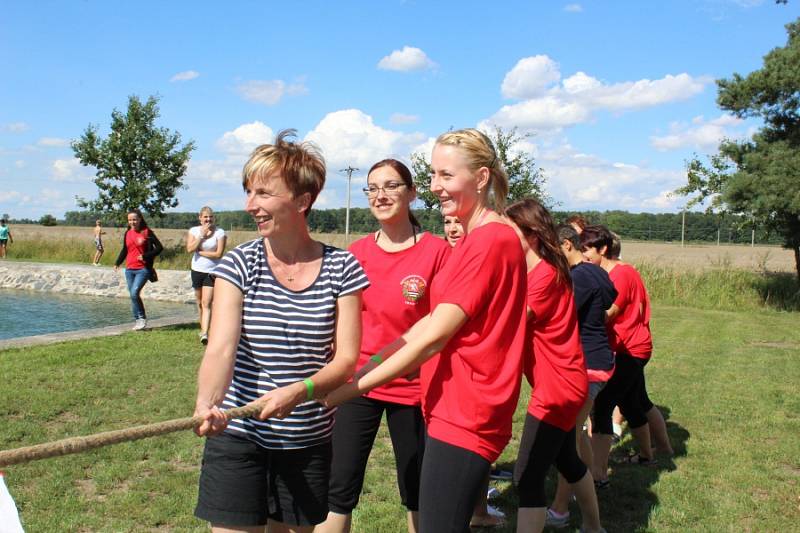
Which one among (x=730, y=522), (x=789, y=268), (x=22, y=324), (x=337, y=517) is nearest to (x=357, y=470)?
(x=337, y=517)

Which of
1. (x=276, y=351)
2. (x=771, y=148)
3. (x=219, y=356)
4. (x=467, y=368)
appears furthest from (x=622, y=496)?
(x=771, y=148)

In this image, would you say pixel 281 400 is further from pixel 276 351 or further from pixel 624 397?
pixel 624 397

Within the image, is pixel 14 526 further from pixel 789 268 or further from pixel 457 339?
pixel 789 268

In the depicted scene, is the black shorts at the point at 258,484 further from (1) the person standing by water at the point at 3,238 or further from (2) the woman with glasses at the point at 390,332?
(1) the person standing by water at the point at 3,238

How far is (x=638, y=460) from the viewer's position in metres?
6.14

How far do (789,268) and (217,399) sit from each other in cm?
2901

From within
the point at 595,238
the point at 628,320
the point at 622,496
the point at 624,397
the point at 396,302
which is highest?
the point at 595,238

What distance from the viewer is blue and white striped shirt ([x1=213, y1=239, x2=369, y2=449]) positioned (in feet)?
8.37

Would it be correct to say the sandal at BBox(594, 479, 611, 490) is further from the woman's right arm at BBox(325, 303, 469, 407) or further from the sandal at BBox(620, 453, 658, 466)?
the woman's right arm at BBox(325, 303, 469, 407)

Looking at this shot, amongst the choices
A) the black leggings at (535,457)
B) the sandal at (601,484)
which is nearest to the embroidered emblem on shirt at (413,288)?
the black leggings at (535,457)

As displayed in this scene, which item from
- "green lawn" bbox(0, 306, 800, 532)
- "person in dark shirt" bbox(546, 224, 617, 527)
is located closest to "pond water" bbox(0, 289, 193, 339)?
"green lawn" bbox(0, 306, 800, 532)

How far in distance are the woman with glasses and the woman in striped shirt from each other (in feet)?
2.76

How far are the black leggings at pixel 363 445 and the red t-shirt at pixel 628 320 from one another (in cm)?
239

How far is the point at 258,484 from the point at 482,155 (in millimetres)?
1504
